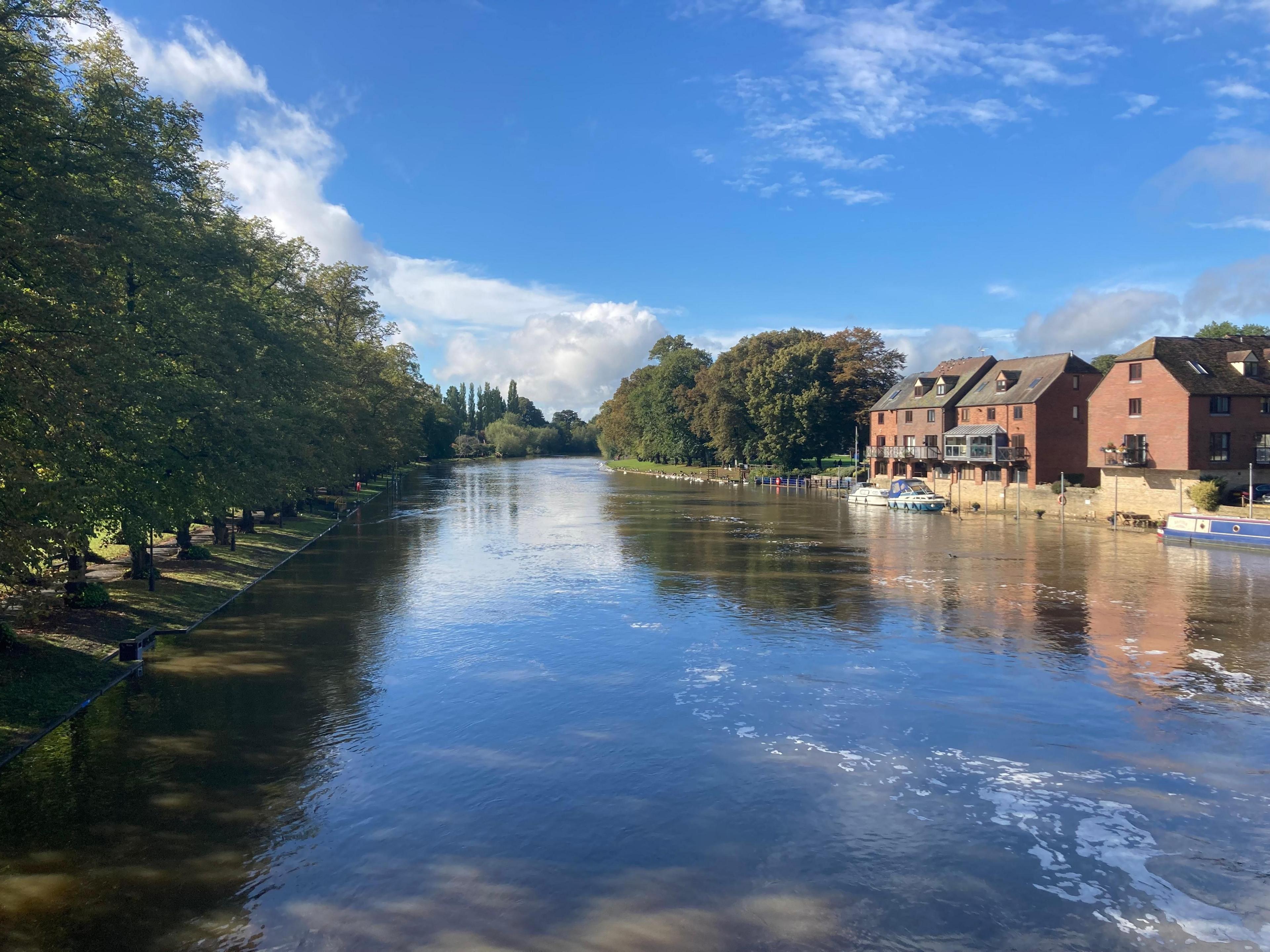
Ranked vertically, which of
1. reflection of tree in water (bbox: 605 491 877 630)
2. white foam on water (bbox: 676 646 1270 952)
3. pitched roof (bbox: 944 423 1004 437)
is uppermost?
pitched roof (bbox: 944 423 1004 437)

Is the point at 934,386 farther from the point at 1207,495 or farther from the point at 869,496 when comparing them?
the point at 1207,495

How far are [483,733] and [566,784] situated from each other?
329 centimetres

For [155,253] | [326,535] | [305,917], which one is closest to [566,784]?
[305,917]

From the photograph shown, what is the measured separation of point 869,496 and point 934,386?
17583mm

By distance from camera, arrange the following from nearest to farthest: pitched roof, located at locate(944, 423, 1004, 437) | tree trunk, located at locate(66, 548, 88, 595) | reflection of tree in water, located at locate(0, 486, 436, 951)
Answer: reflection of tree in water, located at locate(0, 486, 436, 951) < tree trunk, located at locate(66, 548, 88, 595) < pitched roof, located at locate(944, 423, 1004, 437)

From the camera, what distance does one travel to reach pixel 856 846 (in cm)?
1279

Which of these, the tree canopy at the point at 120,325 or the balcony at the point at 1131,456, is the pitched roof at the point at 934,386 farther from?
the tree canopy at the point at 120,325

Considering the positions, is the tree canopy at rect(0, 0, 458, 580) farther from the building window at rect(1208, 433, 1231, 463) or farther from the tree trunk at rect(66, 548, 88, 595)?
the building window at rect(1208, 433, 1231, 463)

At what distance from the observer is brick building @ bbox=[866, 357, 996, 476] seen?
82.0 meters

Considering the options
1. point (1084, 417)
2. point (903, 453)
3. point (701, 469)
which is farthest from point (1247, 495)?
point (701, 469)

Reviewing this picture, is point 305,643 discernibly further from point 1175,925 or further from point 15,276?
point 1175,925

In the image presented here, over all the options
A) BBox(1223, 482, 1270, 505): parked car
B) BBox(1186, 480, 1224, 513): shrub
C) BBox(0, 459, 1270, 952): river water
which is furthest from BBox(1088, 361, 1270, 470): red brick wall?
BBox(0, 459, 1270, 952): river water

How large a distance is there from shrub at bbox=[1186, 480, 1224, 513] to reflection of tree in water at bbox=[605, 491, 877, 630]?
22.7m

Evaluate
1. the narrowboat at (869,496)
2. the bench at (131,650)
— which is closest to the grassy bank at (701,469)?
the narrowboat at (869,496)
